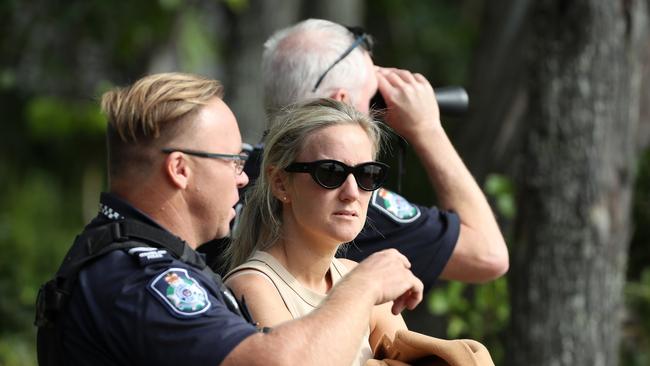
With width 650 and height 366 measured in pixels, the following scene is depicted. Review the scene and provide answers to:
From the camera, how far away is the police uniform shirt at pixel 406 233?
352 cm

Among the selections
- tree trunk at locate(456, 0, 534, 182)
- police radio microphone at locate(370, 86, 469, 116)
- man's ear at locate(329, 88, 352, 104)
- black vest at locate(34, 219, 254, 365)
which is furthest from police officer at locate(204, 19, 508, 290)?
tree trunk at locate(456, 0, 534, 182)

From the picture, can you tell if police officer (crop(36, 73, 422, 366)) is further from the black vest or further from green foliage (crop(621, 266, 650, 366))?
green foliage (crop(621, 266, 650, 366))

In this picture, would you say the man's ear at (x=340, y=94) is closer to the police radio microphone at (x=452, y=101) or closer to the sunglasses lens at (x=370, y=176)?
the police radio microphone at (x=452, y=101)

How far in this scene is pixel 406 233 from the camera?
3594mm

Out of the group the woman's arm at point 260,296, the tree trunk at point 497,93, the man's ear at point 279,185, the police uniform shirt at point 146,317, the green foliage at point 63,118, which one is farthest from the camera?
the green foliage at point 63,118

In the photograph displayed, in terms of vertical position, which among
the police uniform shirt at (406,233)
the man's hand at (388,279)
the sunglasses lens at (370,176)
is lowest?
the police uniform shirt at (406,233)

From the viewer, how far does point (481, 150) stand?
770 cm

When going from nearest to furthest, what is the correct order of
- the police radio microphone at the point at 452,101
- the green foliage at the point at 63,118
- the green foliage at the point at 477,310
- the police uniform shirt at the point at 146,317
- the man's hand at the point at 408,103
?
1. the police uniform shirt at the point at 146,317
2. the man's hand at the point at 408,103
3. the police radio microphone at the point at 452,101
4. the green foliage at the point at 477,310
5. the green foliage at the point at 63,118

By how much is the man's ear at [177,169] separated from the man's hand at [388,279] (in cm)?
43

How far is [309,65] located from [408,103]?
322 mm

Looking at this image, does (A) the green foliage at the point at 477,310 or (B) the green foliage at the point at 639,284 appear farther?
(B) the green foliage at the point at 639,284

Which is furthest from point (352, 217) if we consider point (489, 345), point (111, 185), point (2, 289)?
point (2, 289)

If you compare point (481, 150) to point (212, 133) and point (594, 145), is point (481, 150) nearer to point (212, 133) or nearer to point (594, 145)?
point (594, 145)

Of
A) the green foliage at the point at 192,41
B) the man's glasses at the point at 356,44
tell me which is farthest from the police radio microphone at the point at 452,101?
the green foliage at the point at 192,41
